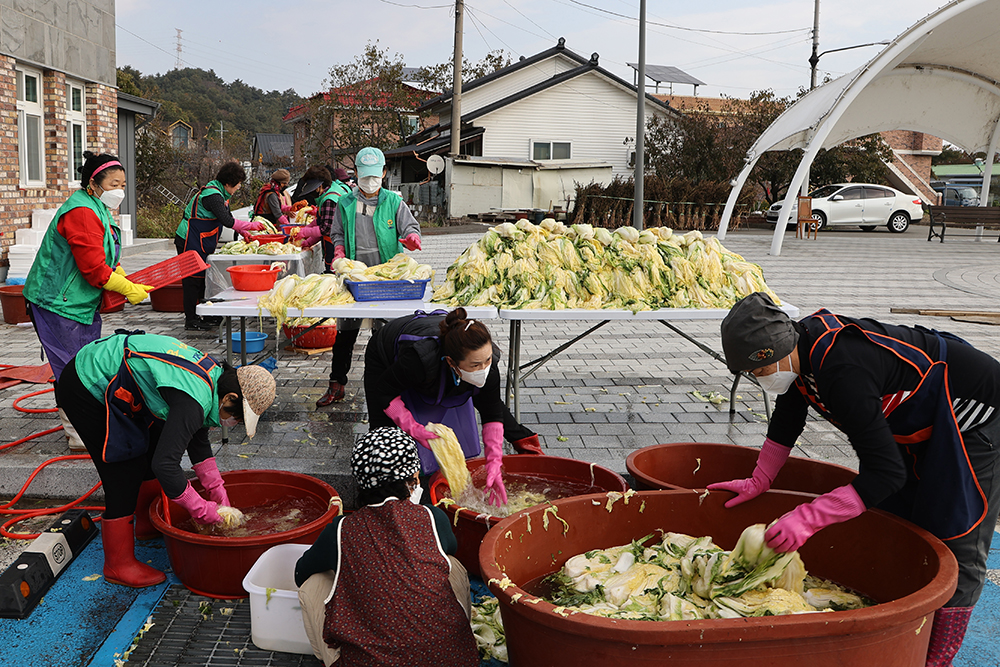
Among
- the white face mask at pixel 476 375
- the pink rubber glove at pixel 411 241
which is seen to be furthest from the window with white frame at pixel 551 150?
the white face mask at pixel 476 375

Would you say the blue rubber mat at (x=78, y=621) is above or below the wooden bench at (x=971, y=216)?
below

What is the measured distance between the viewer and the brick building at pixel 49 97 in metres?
11.4

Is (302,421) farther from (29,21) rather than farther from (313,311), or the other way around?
(29,21)

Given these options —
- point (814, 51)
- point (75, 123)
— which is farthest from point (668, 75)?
point (75, 123)

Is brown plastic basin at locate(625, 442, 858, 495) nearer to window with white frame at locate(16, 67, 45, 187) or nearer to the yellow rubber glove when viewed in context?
the yellow rubber glove

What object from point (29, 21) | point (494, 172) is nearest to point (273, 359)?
point (29, 21)

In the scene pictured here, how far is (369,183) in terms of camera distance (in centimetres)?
660

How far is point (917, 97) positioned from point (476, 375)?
21.2 metres

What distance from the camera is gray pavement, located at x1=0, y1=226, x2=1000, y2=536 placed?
5195 mm

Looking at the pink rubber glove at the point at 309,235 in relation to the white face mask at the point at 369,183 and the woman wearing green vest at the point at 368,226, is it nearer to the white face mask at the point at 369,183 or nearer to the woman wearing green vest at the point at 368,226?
the woman wearing green vest at the point at 368,226

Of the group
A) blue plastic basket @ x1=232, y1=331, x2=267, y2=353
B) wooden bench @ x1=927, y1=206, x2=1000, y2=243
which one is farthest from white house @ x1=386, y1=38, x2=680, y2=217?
blue plastic basket @ x1=232, y1=331, x2=267, y2=353

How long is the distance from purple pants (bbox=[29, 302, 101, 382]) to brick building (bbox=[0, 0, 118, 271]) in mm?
7843

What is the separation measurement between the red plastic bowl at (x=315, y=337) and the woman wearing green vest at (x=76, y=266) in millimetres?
3283

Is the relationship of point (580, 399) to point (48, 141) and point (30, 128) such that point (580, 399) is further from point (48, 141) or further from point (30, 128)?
point (48, 141)
